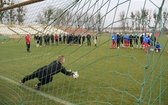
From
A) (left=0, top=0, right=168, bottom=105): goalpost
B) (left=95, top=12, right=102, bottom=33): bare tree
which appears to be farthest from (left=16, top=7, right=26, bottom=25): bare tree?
(left=95, top=12, right=102, bottom=33): bare tree

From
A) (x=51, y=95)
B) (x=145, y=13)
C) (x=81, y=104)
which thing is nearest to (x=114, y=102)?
(x=81, y=104)

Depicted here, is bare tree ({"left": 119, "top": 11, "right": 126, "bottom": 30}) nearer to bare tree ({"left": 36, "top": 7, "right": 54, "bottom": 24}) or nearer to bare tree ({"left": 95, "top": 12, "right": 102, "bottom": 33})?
bare tree ({"left": 95, "top": 12, "right": 102, "bottom": 33})

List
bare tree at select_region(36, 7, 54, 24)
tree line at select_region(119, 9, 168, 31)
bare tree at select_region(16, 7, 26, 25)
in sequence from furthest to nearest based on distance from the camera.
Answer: bare tree at select_region(16, 7, 26, 25)
bare tree at select_region(36, 7, 54, 24)
tree line at select_region(119, 9, 168, 31)

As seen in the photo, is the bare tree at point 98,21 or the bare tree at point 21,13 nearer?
the bare tree at point 98,21

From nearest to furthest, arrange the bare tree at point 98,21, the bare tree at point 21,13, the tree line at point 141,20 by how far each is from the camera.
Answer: the tree line at point 141,20 < the bare tree at point 98,21 < the bare tree at point 21,13

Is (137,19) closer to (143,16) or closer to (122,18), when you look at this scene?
(143,16)

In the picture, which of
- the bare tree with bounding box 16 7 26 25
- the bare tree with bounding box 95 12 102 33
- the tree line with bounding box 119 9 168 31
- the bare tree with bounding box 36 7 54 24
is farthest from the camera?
the bare tree with bounding box 16 7 26 25

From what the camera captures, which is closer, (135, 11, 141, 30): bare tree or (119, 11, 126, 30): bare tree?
(135, 11, 141, 30): bare tree

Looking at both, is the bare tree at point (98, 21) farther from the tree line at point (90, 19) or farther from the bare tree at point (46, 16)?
the bare tree at point (46, 16)

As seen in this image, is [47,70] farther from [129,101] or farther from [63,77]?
[129,101]

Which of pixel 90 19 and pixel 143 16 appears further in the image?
pixel 90 19

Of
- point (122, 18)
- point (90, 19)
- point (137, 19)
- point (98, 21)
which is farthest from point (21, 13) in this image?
point (137, 19)

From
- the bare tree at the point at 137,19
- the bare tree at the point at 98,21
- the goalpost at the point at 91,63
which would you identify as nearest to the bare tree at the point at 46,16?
the goalpost at the point at 91,63

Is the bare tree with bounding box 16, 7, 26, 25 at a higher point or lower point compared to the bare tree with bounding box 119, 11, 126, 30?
higher
